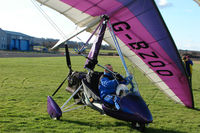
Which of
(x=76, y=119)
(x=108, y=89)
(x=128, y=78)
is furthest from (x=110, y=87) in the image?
(x=76, y=119)

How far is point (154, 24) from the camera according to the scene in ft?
18.1

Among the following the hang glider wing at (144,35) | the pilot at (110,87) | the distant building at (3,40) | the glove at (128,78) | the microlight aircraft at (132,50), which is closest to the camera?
the microlight aircraft at (132,50)

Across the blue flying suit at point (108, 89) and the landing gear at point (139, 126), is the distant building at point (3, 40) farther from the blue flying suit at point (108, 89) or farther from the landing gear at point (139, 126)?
the landing gear at point (139, 126)

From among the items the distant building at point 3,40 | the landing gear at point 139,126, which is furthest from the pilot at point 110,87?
the distant building at point 3,40

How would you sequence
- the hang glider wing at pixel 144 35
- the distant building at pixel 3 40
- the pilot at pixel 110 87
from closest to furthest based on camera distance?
the pilot at pixel 110 87 → the hang glider wing at pixel 144 35 → the distant building at pixel 3 40

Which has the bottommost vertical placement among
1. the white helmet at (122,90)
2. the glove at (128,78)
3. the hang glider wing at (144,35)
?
the white helmet at (122,90)

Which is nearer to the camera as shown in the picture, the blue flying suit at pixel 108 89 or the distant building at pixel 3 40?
the blue flying suit at pixel 108 89

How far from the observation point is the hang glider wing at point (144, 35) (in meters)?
5.60

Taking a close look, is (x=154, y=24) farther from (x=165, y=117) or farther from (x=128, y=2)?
(x=165, y=117)

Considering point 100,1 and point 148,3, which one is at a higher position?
point 100,1

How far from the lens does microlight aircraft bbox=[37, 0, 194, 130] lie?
5137 millimetres

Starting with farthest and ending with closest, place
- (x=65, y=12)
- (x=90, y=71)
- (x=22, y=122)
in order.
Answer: (x=65, y=12), (x=90, y=71), (x=22, y=122)

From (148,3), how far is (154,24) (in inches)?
A: 26.8

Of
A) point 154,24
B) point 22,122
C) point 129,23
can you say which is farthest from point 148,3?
point 22,122
